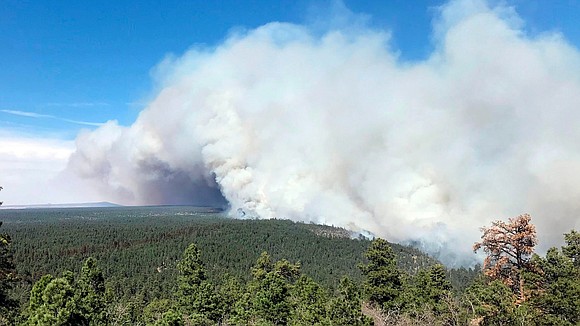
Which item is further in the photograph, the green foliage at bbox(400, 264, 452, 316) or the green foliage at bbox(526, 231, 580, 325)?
the green foliage at bbox(400, 264, 452, 316)

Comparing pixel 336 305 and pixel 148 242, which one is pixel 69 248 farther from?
pixel 336 305

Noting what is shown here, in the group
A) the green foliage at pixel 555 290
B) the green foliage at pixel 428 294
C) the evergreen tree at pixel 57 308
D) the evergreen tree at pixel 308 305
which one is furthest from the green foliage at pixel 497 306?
the evergreen tree at pixel 57 308

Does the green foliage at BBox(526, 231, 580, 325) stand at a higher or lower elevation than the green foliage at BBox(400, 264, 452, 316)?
higher

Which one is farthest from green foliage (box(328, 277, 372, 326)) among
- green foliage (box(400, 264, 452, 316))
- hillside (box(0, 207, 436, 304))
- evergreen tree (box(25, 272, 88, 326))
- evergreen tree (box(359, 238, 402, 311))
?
hillside (box(0, 207, 436, 304))

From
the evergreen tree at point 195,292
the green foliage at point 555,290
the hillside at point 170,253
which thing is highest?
the green foliage at point 555,290

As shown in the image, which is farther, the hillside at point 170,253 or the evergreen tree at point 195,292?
the hillside at point 170,253

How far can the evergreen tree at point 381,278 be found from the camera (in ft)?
136

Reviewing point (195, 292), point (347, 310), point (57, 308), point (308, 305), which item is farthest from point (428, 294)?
point (57, 308)

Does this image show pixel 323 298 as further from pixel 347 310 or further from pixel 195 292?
pixel 195 292

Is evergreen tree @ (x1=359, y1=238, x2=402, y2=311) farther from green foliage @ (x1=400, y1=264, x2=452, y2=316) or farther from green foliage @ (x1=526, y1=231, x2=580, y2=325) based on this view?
green foliage @ (x1=526, y1=231, x2=580, y2=325)

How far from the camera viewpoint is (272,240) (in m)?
184

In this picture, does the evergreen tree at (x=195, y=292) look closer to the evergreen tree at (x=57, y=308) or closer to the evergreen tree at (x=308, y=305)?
the evergreen tree at (x=308, y=305)

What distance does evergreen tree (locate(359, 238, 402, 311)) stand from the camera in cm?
4131

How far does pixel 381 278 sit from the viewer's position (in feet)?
138
